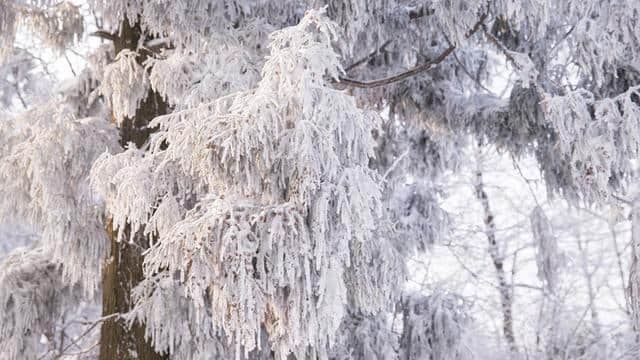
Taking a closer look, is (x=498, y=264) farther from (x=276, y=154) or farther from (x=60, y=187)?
(x=276, y=154)

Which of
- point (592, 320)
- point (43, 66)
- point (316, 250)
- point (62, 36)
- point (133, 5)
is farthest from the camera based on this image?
point (592, 320)

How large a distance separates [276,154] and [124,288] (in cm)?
189

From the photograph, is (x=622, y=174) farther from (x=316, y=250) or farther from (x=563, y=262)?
(x=316, y=250)

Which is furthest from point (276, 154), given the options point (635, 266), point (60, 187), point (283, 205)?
point (635, 266)

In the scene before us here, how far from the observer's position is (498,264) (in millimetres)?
11461

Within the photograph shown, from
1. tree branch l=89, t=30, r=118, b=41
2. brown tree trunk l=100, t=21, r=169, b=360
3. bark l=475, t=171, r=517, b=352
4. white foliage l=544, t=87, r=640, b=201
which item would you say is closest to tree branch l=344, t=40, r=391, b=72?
white foliage l=544, t=87, r=640, b=201

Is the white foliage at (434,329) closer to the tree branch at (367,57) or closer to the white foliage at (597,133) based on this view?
the white foliage at (597,133)

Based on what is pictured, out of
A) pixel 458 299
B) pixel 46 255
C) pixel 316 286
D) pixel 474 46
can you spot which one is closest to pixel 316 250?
pixel 316 286

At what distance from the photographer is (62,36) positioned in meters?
4.77

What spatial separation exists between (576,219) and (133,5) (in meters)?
11.1

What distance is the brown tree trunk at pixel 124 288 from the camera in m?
4.08

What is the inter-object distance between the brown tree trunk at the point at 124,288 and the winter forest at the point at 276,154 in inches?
0.4

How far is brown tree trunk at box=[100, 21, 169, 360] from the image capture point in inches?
161

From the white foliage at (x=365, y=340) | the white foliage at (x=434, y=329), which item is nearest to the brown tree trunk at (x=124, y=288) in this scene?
the white foliage at (x=365, y=340)
